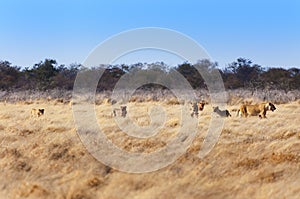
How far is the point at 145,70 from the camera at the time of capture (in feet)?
98.2

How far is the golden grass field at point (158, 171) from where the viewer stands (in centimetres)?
645

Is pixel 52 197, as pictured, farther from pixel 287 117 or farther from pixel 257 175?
pixel 287 117

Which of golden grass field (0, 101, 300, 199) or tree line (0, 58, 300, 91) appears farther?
tree line (0, 58, 300, 91)

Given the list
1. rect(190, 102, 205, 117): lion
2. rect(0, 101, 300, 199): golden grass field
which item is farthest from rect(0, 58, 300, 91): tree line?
rect(0, 101, 300, 199): golden grass field

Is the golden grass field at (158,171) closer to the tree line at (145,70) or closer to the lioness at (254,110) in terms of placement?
the lioness at (254,110)

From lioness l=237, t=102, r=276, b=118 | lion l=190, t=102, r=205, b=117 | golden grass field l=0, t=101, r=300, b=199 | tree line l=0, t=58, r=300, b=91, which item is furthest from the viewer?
tree line l=0, t=58, r=300, b=91

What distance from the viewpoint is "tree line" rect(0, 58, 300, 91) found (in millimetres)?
31344

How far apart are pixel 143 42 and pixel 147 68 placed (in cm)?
2129

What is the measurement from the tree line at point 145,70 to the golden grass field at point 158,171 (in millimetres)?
17600

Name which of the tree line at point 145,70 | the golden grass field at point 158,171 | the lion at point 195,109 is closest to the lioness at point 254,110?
the lion at point 195,109

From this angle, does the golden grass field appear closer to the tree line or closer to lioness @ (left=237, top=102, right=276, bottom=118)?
lioness @ (left=237, top=102, right=276, bottom=118)

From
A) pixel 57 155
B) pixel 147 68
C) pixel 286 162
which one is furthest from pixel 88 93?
pixel 286 162

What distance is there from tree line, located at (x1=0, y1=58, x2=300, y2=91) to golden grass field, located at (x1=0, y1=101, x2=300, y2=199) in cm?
1760

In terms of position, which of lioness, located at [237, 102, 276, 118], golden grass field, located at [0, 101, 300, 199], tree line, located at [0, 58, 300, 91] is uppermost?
tree line, located at [0, 58, 300, 91]
